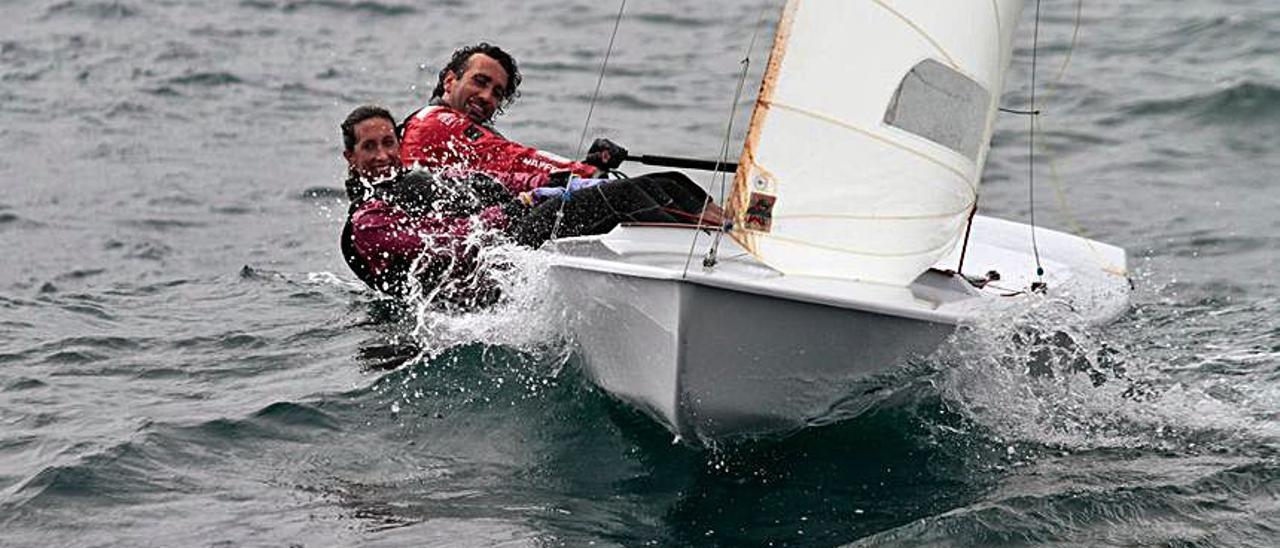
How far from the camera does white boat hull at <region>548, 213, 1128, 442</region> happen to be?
4.71 m

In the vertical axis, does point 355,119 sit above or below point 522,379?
above

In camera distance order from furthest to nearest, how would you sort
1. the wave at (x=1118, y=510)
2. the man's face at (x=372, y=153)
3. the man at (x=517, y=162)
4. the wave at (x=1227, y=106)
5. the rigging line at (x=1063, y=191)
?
1. the wave at (x=1227, y=106)
2. the rigging line at (x=1063, y=191)
3. the man's face at (x=372, y=153)
4. the man at (x=517, y=162)
5. the wave at (x=1118, y=510)

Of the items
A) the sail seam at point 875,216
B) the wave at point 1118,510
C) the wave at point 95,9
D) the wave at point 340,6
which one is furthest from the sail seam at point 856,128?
the wave at point 95,9

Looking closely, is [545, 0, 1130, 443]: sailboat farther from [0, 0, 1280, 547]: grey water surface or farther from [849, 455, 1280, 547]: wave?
[849, 455, 1280, 547]: wave

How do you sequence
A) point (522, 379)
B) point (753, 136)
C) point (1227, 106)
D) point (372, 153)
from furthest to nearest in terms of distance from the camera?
point (1227, 106)
point (372, 153)
point (522, 379)
point (753, 136)

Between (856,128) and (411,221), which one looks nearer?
(856,128)

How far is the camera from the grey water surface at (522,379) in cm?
475

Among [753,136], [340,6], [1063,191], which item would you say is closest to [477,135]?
[753,136]

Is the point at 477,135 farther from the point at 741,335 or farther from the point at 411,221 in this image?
the point at 741,335

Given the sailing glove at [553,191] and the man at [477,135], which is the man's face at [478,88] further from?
the sailing glove at [553,191]

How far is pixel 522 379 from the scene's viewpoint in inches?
232

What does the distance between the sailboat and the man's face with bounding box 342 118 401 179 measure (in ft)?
5.72

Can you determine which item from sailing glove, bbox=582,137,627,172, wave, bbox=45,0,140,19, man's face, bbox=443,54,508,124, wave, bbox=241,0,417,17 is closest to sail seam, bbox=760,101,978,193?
sailing glove, bbox=582,137,627,172

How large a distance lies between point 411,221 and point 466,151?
0.62 m
